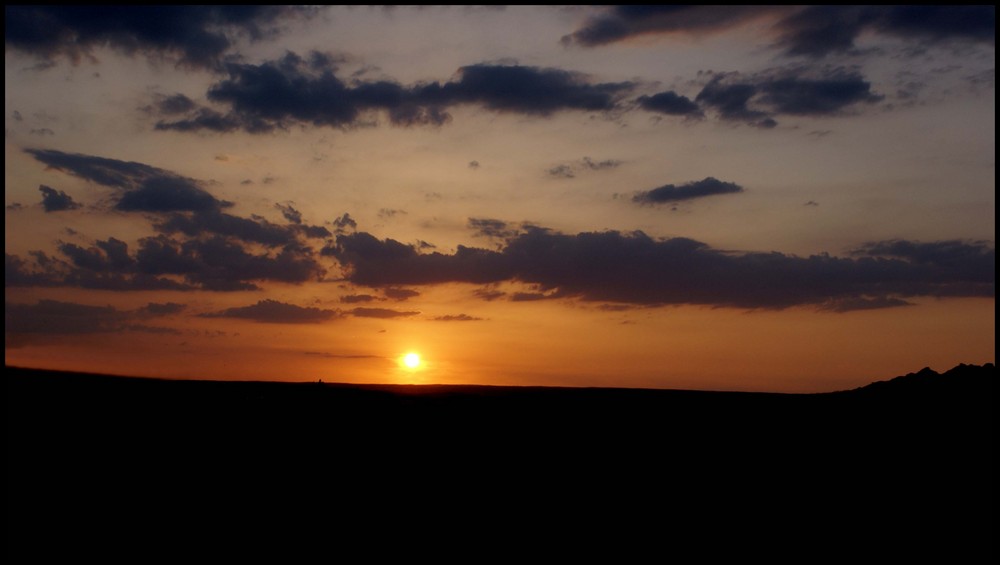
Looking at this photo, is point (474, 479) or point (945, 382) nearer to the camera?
point (474, 479)

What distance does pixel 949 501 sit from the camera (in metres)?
23.0

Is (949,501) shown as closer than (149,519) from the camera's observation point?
No

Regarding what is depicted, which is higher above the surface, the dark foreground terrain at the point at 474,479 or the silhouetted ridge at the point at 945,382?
the silhouetted ridge at the point at 945,382

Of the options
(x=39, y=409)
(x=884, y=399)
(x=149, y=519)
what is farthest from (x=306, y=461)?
(x=884, y=399)

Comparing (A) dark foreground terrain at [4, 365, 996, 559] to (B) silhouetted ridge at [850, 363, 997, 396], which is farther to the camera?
(B) silhouetted ridge at [850, 363, 997, 396]

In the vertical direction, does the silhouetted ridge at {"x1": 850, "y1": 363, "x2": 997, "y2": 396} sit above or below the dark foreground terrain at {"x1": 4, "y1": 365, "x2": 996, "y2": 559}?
above

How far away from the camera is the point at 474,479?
22719 mm

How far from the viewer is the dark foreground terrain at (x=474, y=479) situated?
18.2 metres

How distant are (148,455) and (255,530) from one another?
480 cm

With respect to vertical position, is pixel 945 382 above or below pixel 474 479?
above

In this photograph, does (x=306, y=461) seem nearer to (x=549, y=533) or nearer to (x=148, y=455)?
(x=148, y=455)

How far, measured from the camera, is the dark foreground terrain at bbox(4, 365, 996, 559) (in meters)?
18.2

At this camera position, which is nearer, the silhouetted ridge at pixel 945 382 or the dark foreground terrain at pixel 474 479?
the dark foreground terrain at pixel 474 479

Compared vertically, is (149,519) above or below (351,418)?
below
